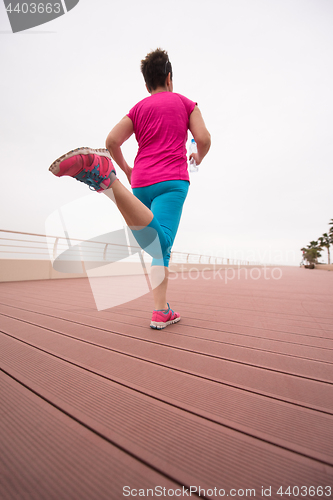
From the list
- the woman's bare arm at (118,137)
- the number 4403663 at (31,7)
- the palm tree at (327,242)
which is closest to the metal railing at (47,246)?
the woman's bare arm at (118,137)

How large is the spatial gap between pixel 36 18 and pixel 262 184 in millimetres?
22168

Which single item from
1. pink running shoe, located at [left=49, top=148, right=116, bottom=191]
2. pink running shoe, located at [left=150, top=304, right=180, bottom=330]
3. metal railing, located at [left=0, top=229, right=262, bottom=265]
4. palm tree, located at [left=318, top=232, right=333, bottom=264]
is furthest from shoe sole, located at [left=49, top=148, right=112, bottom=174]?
palm tree, located at [left=318, top=232, right=333, bottom=264]

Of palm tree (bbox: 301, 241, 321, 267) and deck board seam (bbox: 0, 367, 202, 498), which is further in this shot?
palm tree (bbox: 301, 241, 321, 267)

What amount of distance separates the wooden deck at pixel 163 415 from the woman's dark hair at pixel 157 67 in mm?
1475

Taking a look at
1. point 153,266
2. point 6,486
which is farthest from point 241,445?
point 153,266

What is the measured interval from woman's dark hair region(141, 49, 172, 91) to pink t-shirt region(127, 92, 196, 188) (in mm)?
139

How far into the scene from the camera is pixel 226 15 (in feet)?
66.7

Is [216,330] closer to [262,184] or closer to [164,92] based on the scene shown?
[164,92]

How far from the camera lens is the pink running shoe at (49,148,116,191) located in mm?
824

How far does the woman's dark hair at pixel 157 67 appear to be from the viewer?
1329mm

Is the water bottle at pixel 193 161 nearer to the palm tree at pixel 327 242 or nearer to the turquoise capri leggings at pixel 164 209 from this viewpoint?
the turquoise capri leggings at pixel 164 209

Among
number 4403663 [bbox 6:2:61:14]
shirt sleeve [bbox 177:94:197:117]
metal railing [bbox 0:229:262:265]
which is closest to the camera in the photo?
shirt sleeve [bbox 177:94:197:117]

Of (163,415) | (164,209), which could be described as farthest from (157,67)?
(163,415)

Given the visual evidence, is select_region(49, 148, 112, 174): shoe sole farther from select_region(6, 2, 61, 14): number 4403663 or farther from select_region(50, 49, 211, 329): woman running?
select_region(6, 2, 61, 14): number 4403663
